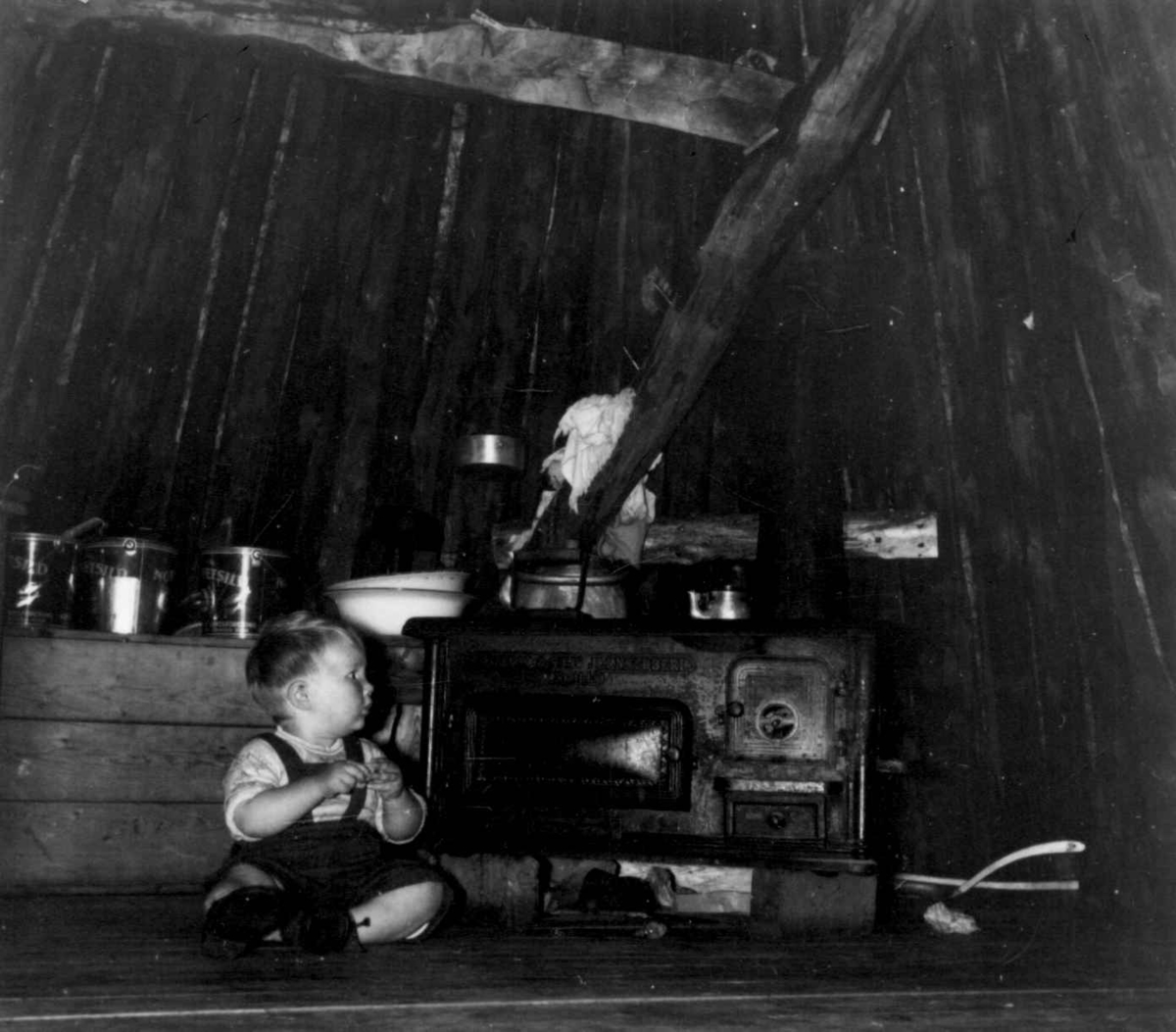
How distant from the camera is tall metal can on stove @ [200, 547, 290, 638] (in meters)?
3.47

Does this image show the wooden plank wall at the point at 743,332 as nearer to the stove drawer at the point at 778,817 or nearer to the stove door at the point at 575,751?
the stove drawer at the point at 778,817

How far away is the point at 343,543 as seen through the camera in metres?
4.20

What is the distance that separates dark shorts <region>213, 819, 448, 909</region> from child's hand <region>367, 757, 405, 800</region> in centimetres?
10

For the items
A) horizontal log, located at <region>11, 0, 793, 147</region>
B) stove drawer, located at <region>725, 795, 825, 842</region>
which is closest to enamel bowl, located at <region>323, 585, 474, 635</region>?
stove drawer, located at <region>725, 795, 825, 842</region>

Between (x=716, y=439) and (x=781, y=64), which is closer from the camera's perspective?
(x=781, y=64)

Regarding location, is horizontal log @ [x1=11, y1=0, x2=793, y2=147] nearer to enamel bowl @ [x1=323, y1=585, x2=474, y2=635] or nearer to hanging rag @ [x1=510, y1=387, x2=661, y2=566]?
hanging rag @ [x1=510, y1=387, x2=661, y2=566]

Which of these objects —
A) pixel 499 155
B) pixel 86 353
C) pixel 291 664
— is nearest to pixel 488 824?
pixel 291 664

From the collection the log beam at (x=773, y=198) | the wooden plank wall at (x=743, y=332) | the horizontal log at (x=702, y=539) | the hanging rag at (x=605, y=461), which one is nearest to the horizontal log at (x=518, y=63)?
the wooden plank wall at (x=743, y=332)

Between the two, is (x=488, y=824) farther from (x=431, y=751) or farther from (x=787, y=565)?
(x=787, y=565)

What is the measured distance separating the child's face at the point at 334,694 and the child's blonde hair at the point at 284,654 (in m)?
0.02

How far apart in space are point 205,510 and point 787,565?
192 centimetres

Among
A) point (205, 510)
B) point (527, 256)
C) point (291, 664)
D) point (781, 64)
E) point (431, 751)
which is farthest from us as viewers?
point (527, 256)

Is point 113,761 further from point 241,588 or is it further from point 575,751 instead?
point 575,751

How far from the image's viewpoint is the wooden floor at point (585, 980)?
1716 millimetres
